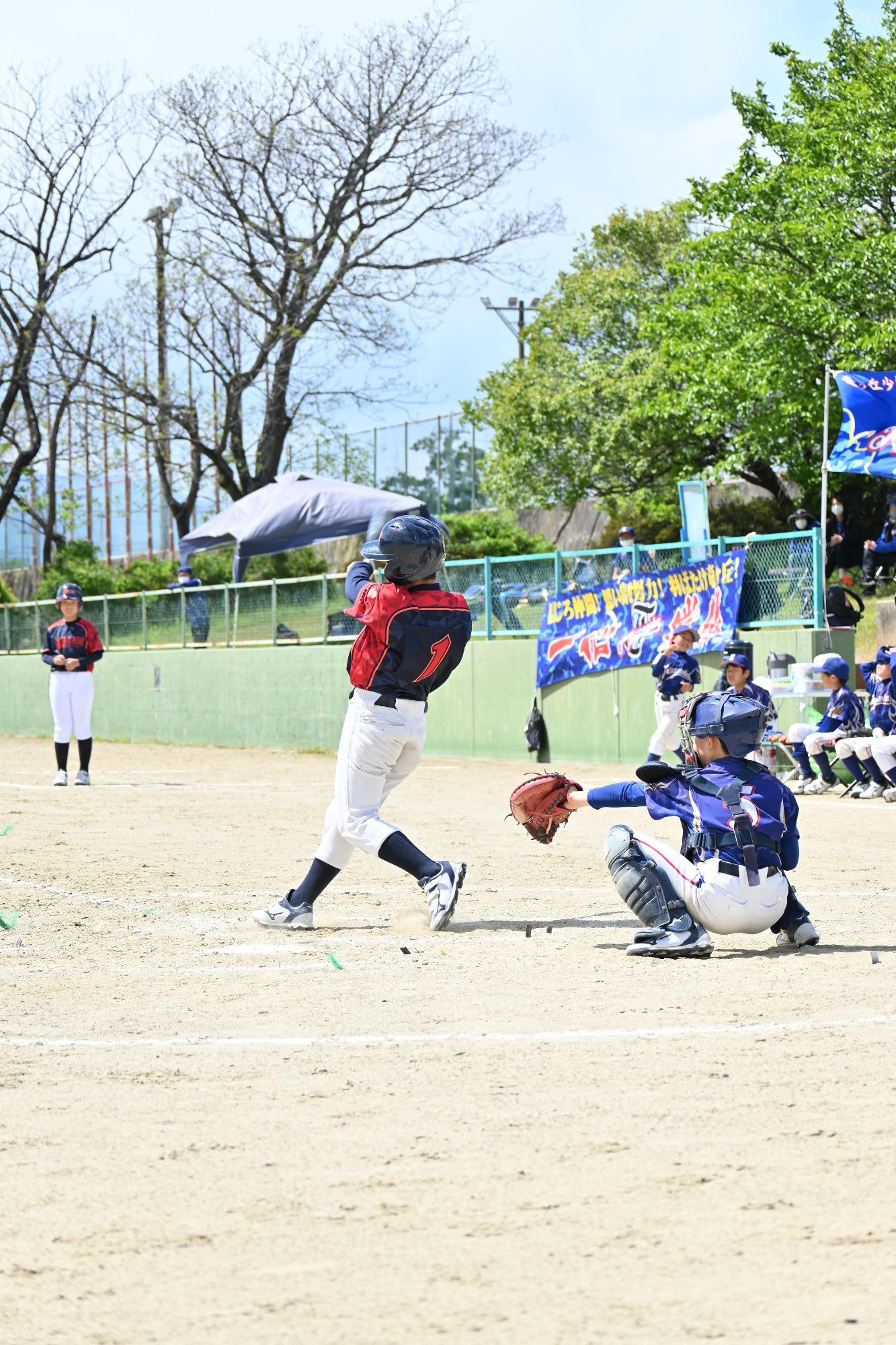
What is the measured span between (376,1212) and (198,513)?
47407 mm

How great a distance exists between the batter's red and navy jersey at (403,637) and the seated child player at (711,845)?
3.83 ft

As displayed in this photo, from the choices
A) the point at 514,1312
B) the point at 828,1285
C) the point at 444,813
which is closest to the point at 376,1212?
the point at 514,1312

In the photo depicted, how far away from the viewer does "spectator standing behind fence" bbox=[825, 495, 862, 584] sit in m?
24.3

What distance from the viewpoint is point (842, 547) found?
25.3 meters

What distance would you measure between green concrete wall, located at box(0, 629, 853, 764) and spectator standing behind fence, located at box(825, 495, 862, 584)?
179 inches

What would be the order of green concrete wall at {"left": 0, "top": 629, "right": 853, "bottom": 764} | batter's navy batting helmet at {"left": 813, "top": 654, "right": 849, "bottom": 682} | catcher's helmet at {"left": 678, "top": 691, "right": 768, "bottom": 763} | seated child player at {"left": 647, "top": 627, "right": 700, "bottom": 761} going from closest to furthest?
catcher's helmet at {"left": 678, "top": 691, "right": 768, "bottom": 763}, batter's navy batting helmet at {"left": 813, "top": 654, "right": 849, "bottom": 682}, seated child player at {"left": 647, "top": 627, "right": 700, "bottom": 761}, green concrete wall at {"left": 0, "top": 629, "right": 853, "bottom": 764}

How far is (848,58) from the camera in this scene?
33.0m

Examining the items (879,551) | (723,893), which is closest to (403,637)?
(723,893)

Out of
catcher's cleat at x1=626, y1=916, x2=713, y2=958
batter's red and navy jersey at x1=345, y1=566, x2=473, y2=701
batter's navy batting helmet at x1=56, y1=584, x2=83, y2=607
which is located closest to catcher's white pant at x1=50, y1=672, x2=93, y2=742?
batter's navy batting helmet at x1=56, y1=584, x2=83, y2=607

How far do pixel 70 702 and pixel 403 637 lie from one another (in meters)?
10.5

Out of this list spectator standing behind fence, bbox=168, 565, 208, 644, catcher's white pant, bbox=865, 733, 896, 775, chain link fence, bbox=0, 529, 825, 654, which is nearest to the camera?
catcher's white pant, bbox=865, 733, 896, 775

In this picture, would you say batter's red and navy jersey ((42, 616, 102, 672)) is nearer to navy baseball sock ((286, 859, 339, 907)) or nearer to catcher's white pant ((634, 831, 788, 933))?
navy baseball sock ((286, 859, 339, 907))

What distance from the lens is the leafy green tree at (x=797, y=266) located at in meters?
29.5

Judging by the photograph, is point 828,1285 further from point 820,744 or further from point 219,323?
point 219,323
